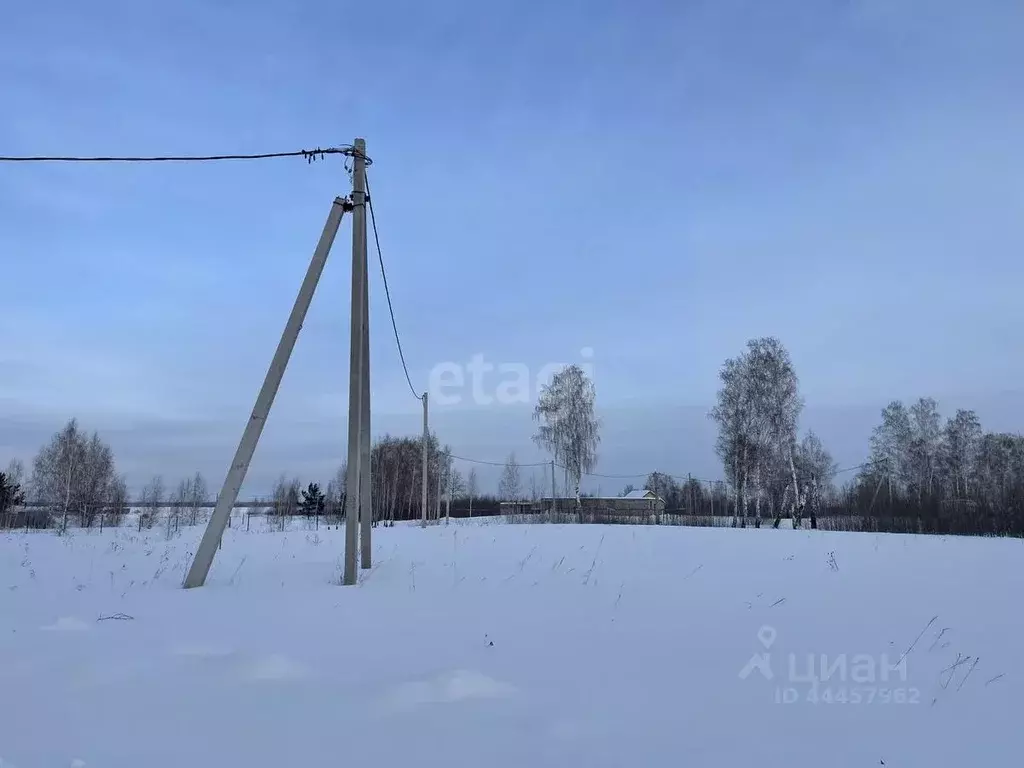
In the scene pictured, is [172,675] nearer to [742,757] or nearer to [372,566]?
[742,757]

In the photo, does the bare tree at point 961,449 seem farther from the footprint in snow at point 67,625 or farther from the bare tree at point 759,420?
the footprint in snow at point 67,625

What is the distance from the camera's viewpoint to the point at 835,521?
2481 cm

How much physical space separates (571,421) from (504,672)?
30.5m

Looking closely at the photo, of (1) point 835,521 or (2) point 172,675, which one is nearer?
(2) point 172,675

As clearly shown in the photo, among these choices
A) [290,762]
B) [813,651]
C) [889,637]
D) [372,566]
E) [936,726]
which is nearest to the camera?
[290,762]

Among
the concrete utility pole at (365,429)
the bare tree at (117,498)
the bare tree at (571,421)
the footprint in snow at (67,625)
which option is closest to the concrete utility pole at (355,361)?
the concrete utility pole at (365,429)

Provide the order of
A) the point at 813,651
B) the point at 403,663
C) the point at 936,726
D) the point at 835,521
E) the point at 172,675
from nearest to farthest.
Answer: the point at 936,726 → the point at 172,675 → the point at 403,663 → the point at 813,651 → the point at 835,521

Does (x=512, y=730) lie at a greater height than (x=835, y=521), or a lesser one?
greater

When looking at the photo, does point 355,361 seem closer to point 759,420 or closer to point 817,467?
point 759,420

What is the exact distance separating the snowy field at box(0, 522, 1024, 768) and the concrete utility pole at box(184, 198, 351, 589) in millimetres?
414

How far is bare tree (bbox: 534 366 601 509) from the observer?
109 ft

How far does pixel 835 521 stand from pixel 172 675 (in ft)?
88.6

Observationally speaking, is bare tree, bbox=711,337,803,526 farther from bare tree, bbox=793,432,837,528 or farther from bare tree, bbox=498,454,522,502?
bare tree, bbox=498,454,522,502

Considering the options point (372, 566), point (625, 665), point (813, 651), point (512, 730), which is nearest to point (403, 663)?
point (512, 730)
